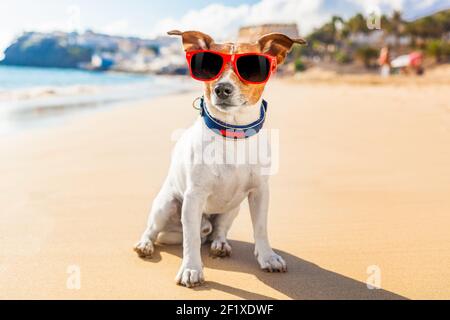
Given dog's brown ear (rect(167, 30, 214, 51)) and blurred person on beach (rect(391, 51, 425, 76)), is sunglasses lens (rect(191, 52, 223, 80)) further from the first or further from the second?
blurred person on beach (rect(391, 51, 425, 76))

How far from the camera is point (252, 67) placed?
8.26 feet

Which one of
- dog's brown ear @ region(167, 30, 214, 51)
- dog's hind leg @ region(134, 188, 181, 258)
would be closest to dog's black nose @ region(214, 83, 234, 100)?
dog's brown ear @ region(167, 30, 214, 51)

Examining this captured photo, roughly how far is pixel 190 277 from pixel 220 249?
47cm

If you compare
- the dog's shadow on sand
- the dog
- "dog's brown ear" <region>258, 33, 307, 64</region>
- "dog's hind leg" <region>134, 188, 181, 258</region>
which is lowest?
the dog's shadow on sand

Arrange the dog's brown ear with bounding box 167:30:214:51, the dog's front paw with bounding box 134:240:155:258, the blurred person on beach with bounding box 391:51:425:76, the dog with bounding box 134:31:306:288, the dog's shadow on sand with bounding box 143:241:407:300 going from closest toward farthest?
the dog's shadow on sand with bounding box 143:241:407:300 → the dog with bounding box 134:31:306:288 → the dog's brown ear with bounding box 167:30:214:51 → the dog's front paw with bounding box 134:240:155:258 → the blurred person on beach with bounding box 391:51:425:76

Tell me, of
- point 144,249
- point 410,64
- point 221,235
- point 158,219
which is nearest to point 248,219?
point 221,235

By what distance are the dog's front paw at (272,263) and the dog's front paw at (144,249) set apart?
2.25 feet

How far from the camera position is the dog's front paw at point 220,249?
2939mm

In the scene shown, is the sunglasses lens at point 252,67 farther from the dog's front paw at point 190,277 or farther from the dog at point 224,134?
the dog's front paw at point 190,277

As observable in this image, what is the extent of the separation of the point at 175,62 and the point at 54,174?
71.6 meters

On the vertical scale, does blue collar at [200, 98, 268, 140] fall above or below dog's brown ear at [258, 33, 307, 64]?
below

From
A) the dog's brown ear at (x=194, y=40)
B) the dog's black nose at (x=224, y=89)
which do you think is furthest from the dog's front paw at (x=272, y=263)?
the dog's brown ear at (x=194, y=40)

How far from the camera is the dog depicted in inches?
99.2

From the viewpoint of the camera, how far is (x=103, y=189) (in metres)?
4.40
